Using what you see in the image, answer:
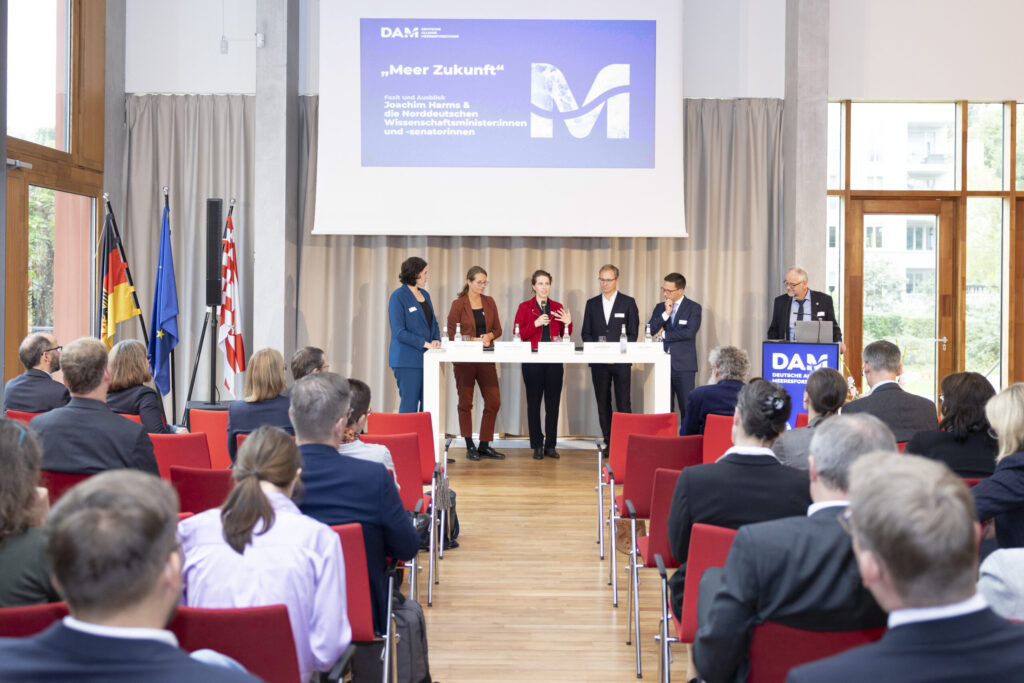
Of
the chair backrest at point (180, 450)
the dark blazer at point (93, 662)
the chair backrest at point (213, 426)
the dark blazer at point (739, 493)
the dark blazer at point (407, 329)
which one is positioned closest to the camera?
the dark blazer at point (93, 662)

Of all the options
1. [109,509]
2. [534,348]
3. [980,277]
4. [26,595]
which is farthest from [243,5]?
[109,509]

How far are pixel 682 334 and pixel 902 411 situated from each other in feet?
12.9

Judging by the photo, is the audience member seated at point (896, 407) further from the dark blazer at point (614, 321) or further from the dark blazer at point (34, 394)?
the dark blazer at point (34, 394)

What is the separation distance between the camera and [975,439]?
3.65m

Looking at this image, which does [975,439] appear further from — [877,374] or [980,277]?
[980,277]

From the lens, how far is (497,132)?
29.1ft

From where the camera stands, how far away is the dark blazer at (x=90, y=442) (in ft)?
11.4

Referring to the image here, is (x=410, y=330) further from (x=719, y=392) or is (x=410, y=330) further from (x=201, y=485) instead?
(x=201, y=485)

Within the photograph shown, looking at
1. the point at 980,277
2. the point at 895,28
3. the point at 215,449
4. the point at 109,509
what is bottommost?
the point at 215,449

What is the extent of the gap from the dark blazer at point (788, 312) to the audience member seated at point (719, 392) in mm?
3306

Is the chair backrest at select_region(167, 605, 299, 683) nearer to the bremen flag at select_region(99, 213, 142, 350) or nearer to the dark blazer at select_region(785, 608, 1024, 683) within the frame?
the dark blazer at select_region(785, 608, 1024, 683)

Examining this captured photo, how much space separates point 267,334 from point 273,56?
2.66m

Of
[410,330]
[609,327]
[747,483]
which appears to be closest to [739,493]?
[747,483]

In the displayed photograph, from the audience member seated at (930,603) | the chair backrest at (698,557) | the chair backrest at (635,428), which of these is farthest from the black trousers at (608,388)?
the audience member seated at (930,603)
